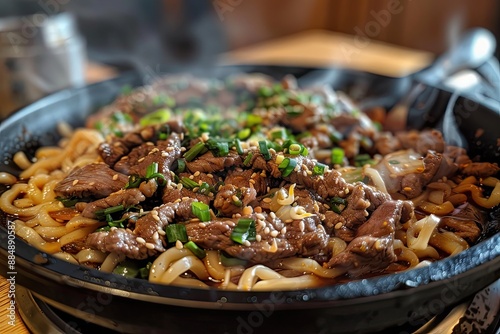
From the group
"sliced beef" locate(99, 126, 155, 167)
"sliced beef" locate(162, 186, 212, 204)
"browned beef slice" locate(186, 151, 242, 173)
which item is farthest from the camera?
"sliced beef" locate(99, 126, 155, 167)

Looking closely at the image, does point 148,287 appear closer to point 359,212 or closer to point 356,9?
point 359,212

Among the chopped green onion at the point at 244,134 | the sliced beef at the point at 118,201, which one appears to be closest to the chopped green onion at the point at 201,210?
the sliced beef at the point at 118,201

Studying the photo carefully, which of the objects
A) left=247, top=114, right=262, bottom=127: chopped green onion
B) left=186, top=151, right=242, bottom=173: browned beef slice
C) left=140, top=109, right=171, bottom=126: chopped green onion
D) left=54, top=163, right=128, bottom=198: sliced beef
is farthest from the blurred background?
left=186, top=151, right=242, bottom=173: browned beef slice

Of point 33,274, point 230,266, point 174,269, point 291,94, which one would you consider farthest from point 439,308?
point 291,94

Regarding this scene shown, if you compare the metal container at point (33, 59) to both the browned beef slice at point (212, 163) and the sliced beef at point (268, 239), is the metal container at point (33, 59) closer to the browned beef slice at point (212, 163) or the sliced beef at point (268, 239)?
the browned beef slice at point (212, 163)

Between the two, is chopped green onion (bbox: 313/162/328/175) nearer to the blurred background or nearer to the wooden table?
the wooden table

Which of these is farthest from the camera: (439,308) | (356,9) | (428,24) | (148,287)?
(356,9)

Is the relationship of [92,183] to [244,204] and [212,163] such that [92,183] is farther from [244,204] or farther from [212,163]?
[244,204]
